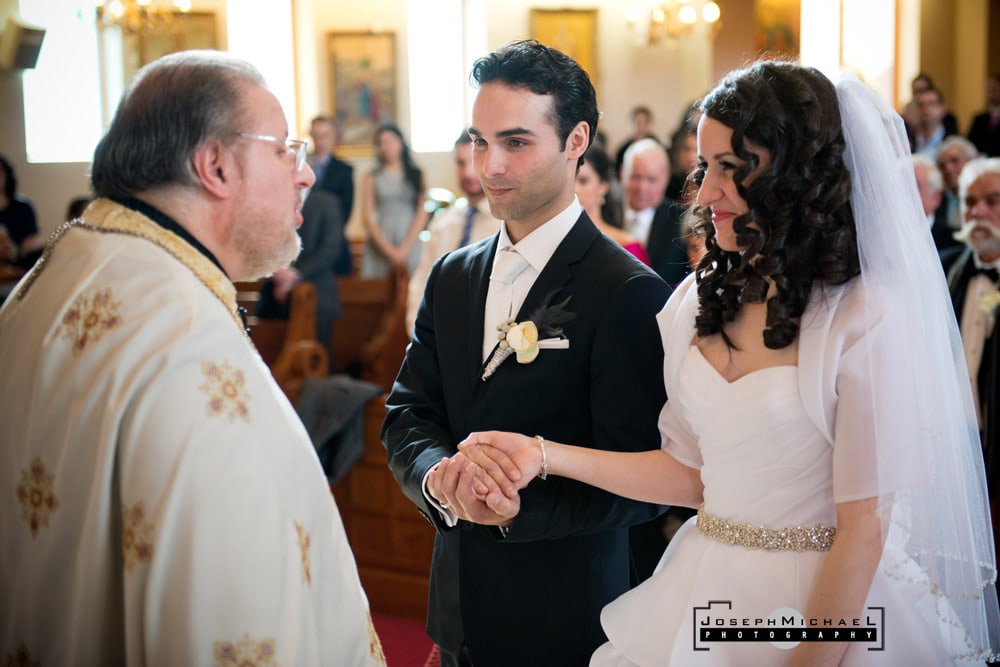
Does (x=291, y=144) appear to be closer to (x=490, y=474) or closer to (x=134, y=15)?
(x=490, y=474)

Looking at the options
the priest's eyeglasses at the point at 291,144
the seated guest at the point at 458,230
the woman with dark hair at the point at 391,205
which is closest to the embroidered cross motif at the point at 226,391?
the priest's eyeglasses at the point at 291,144

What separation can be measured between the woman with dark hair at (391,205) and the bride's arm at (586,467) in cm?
727

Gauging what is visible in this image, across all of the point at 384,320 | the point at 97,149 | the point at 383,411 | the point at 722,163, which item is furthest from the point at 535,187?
the point at 384,320

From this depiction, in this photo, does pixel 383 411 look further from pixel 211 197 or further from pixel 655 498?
pixel 211 197

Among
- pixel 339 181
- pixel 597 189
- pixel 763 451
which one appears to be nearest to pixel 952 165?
pixel 597 189

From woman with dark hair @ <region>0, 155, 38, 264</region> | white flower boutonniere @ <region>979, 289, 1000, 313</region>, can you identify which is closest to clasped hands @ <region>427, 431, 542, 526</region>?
white flower boutonniere @ <region>979, 289, 1000, 313</region>

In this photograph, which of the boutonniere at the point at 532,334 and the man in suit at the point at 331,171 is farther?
the man in suit at the point at 331,171

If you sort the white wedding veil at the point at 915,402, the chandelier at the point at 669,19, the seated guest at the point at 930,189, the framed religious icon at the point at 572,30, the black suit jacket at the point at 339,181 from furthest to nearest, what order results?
the framed religious icon at the point at 572,30 < the chandelier at the point at 669,19 < the black suit jacket at the point at 339,181 < the seated guest at the point at 930,189 < the white wedding veil at the point at 915,402

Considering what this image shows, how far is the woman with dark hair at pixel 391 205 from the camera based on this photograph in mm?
9523

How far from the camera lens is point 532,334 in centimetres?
235

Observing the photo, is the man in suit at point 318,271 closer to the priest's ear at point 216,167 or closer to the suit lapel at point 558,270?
the suit lapel at point 558,270

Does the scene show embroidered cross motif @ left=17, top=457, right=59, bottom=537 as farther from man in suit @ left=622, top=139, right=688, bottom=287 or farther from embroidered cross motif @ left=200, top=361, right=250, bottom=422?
man in suit @ left=622, top=139, right=688, bottom=287

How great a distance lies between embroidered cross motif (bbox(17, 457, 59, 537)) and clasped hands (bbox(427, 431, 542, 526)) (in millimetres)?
881

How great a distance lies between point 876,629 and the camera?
196 cm
